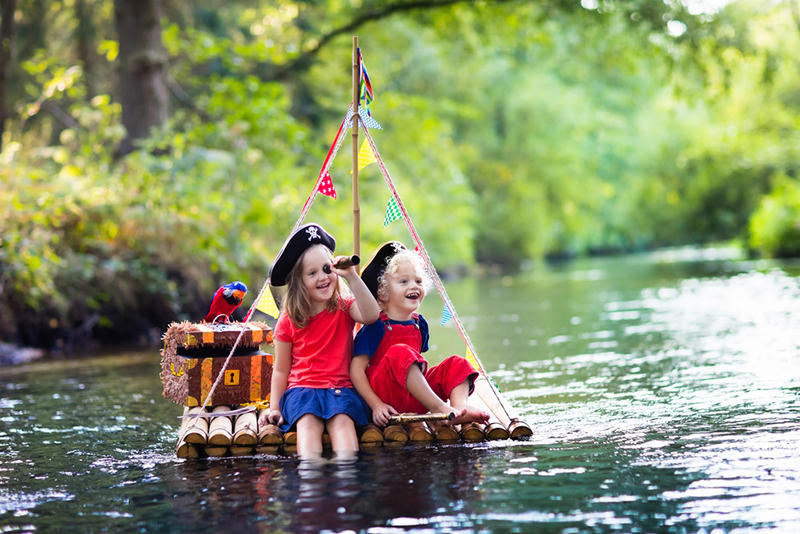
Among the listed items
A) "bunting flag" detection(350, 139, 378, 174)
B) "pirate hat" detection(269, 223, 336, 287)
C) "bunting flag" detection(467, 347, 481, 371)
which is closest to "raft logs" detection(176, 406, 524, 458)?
"bunting flag" detection(467, 347, 481, 371)

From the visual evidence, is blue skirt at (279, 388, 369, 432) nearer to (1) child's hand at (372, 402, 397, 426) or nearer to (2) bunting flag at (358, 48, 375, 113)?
(1) child's hand at (372, 402, 397, 426)

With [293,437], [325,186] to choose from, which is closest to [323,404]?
[293,437]

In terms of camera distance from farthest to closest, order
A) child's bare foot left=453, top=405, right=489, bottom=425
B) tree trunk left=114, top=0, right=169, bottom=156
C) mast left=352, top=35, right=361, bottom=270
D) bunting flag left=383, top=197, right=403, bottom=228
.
→ tree trunk left=114, top=0, right=169, bottom=156 < bunting flag left=383, top=197, right=403, bottom=228 < mast left=352, top=35, right=361, bottom=270 < child's bare foot left=453, top=405, right=489, bottom=425

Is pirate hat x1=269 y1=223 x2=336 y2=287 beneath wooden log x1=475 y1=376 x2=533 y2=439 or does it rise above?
above

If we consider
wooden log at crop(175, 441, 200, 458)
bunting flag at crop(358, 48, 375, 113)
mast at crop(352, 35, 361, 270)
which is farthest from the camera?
bunting flag at crop(358, 48, 375, 113)

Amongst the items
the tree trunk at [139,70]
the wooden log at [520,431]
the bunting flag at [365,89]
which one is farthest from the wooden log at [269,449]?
the tree trunk at [139,70]

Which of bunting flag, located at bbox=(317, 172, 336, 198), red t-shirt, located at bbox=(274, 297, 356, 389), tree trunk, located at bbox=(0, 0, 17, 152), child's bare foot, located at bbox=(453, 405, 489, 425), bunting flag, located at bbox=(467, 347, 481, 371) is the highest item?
tree trunk, located at bbox=(0, 0, 17, 152)

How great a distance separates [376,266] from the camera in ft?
18.1

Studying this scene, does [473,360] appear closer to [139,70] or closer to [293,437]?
[293,437]

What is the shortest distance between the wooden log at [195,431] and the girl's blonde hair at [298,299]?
84 cm

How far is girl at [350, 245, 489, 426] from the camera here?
17.2 ft

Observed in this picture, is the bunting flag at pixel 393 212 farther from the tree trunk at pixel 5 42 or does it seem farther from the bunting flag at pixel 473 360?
the tree trunk at pixel 5 42

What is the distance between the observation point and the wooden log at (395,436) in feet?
17.0

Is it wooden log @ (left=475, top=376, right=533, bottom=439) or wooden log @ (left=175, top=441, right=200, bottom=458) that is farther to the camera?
wooden log @ (left=475, top=376, right=533, bottom=439)
